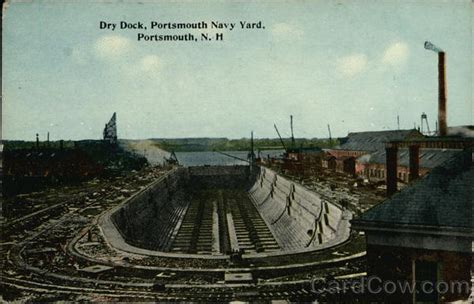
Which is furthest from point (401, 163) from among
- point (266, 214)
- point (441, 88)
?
point (266, 214)

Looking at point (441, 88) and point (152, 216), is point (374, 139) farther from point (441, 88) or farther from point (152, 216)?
point (152, 216)

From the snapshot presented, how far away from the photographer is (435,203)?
1167cm

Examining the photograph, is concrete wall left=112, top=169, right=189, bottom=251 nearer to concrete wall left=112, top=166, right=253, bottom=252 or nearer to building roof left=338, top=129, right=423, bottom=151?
concrete wall left=112, top=166, right=253, bottom=252

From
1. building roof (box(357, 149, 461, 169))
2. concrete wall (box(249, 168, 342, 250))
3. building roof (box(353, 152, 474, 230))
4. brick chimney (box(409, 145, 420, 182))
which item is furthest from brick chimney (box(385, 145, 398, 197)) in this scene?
building roof (box(357, 149, 461, 169))

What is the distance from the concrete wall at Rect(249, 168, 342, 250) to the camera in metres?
28.7

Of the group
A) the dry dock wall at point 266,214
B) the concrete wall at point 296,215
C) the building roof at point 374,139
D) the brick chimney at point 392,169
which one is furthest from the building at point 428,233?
the building roof at point 374,139

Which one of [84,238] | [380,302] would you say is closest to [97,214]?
[84,238]

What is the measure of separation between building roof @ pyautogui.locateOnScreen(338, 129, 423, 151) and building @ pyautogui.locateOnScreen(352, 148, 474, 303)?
4675 cm

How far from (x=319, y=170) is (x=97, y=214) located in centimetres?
4010

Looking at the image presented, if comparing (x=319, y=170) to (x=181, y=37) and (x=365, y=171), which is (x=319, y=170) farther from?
(x=181, y=37)

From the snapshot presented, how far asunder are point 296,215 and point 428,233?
27.1 metres

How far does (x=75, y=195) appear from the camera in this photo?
41.8 m
